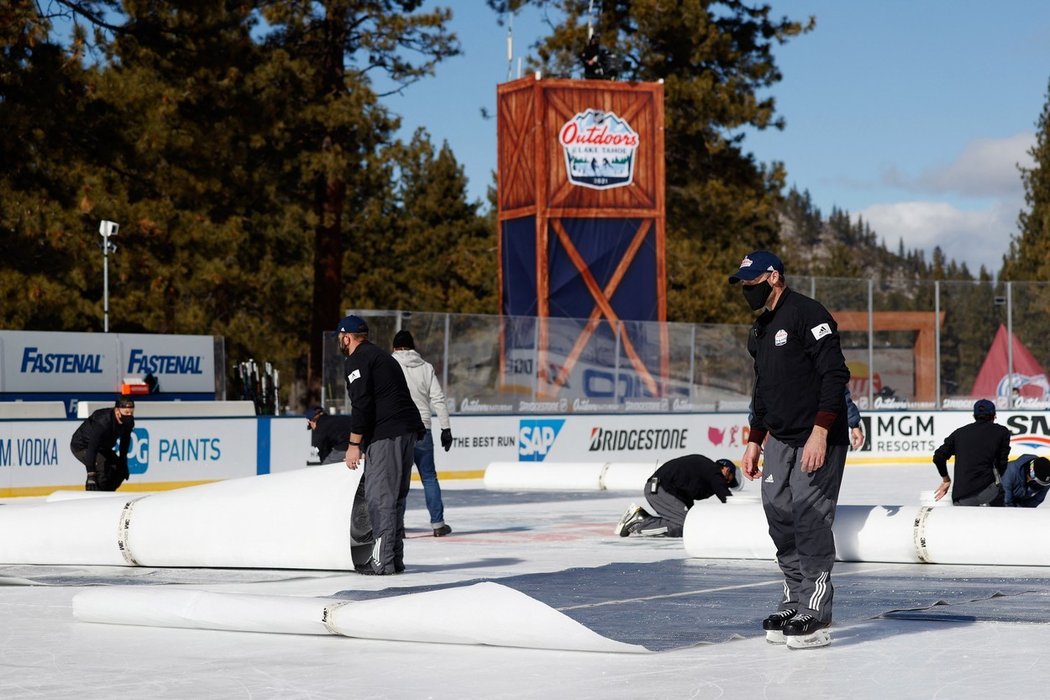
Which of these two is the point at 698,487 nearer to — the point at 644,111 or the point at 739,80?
the point at 644,111

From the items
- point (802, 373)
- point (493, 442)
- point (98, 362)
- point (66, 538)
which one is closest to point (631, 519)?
point (66, 538)

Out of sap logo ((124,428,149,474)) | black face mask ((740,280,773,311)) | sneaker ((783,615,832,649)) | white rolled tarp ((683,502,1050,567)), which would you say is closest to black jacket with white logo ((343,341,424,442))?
white rolled tarp ((683,502,1050,567))

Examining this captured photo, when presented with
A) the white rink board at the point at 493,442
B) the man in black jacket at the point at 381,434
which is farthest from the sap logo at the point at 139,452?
the man in black jacket at the point at 381,434

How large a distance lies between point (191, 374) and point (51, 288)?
7014mm

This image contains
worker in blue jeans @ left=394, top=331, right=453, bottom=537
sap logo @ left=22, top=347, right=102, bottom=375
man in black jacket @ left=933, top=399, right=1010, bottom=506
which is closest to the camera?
man in black jacket @ left=933, top=399, right=1010, bottom=506

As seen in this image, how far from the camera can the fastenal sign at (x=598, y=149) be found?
35.7 m

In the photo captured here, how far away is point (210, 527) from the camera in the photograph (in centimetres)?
1188

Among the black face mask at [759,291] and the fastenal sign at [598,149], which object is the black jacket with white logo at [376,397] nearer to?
the black face mask at [759,291]

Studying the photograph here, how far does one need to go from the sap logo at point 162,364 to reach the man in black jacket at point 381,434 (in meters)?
19.8

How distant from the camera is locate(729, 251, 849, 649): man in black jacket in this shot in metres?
7.92

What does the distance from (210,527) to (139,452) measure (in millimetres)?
11033

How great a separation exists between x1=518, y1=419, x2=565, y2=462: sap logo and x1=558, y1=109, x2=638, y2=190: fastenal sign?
9100mm

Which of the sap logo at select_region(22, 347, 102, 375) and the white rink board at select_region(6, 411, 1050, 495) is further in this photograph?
the sap logo at select_region(22, 347, 102, 375)

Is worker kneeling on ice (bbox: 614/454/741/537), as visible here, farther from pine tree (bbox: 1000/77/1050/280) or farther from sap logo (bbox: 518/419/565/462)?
pine tree (bbox: 1000/77/1050/280)
